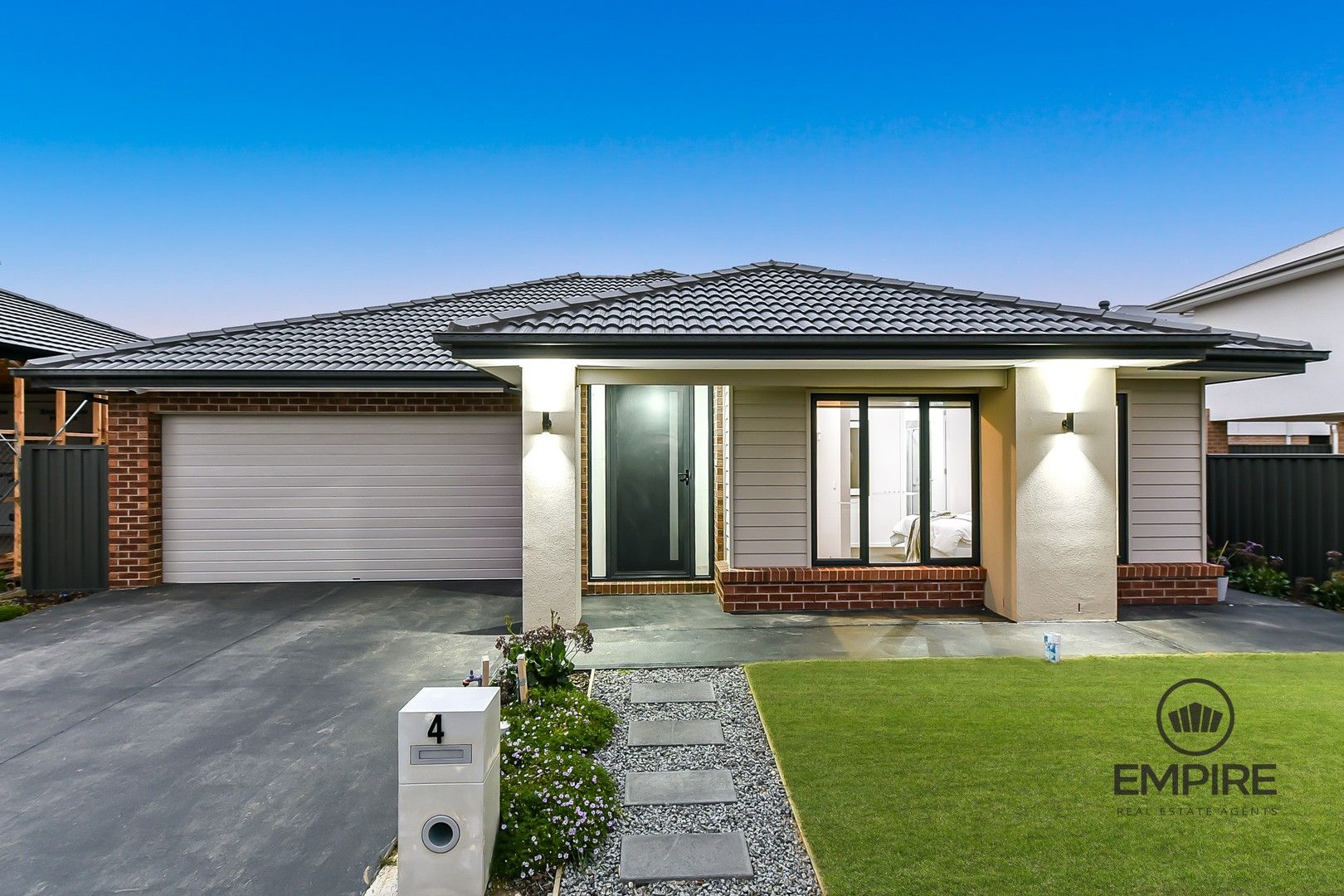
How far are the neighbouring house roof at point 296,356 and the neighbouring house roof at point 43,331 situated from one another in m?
1.89

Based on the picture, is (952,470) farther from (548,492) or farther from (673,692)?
(548,492)

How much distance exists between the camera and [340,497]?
8.80 meters

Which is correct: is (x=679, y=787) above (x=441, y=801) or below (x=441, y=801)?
below

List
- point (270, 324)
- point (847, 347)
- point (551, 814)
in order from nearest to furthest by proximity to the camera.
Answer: point (551, 814)
point (847, 347)
point (270, 324)

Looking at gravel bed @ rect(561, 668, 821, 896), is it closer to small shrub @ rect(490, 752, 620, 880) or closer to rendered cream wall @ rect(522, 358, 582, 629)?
small shrub @ rect(490, 752, 620, 880)

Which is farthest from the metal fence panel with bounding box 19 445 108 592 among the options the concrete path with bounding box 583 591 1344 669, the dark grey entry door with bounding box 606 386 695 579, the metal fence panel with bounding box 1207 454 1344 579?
the metal fence panel with bounding box 1207 454 1344 579

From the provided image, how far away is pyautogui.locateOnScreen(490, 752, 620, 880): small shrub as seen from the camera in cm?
275

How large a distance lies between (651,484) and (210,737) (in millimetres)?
5199

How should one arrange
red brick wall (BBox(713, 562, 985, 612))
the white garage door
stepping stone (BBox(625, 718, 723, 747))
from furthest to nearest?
1. the white garage door
2. red brick wall (BBox(713, 562, 985, 612))
3. stepping stone (BBox(625, 718, 723, 747))

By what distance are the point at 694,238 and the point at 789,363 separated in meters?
12.4

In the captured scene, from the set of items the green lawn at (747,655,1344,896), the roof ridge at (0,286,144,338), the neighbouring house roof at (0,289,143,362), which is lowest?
the green lawn at (747,655,1344,896)

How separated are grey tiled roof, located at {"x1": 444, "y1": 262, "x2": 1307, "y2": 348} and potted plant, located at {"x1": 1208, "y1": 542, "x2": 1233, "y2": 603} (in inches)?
107

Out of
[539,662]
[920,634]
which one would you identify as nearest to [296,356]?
[539,662]

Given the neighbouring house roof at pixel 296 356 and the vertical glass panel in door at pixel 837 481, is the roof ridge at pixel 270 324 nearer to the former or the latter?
the neighbouring house roof at pixel 296 356
